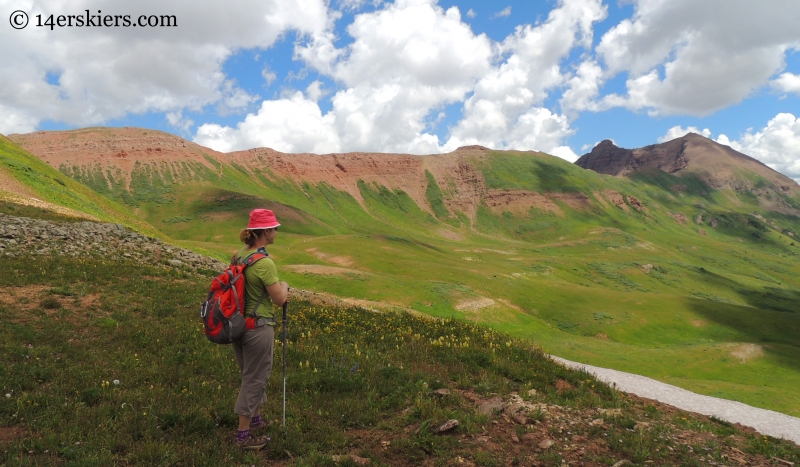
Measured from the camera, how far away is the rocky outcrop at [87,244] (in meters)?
21.8

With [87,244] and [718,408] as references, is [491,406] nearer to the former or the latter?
[718,408]

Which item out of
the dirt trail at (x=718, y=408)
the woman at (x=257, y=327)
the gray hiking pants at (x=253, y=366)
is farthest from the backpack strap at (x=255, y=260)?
the dirt trail at (x=718, y=408)

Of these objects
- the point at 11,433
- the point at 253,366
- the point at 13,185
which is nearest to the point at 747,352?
the point at 253,366

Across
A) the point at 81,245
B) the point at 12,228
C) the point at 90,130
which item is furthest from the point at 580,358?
the point at 90,130

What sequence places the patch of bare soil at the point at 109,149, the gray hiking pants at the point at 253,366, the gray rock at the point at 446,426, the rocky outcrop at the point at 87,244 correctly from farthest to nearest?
1. the patch of bare soil at the point at 109,149
2. the rocky outcrop at the point at 87,244
3. the gray rock at the point at 446,426
4. the gray hiking pants at the point at 253,366

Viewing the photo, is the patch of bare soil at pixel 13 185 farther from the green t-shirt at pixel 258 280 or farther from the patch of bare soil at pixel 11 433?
the green t-shirt at pixel 258 280

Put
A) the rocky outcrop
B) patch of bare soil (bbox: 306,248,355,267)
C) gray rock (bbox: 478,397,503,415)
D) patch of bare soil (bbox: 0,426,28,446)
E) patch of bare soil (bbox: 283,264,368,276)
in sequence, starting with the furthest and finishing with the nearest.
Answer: patch of bare soil (bbox: 306,248,355,267)
patch of bare soil (bbox: 283,264,368,276)
the rocky outcrop
gray rock (bbox: 478,397,503,415)
patch of bare soil (bbox: 0,426,28,446)

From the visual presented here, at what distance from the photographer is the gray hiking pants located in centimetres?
732

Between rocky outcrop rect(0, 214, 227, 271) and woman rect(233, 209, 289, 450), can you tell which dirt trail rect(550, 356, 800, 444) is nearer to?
woman rect(233, 209, 289, 450)

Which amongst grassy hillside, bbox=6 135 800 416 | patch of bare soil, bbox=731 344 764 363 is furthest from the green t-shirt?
patch of bare soil, bbox=731 344 764 363

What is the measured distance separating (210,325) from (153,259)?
71.4 ft

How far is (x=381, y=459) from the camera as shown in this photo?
7129 mm

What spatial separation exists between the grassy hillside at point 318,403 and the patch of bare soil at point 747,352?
35730 millimetres

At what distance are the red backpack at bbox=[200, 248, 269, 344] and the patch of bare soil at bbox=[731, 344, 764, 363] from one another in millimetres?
47484
